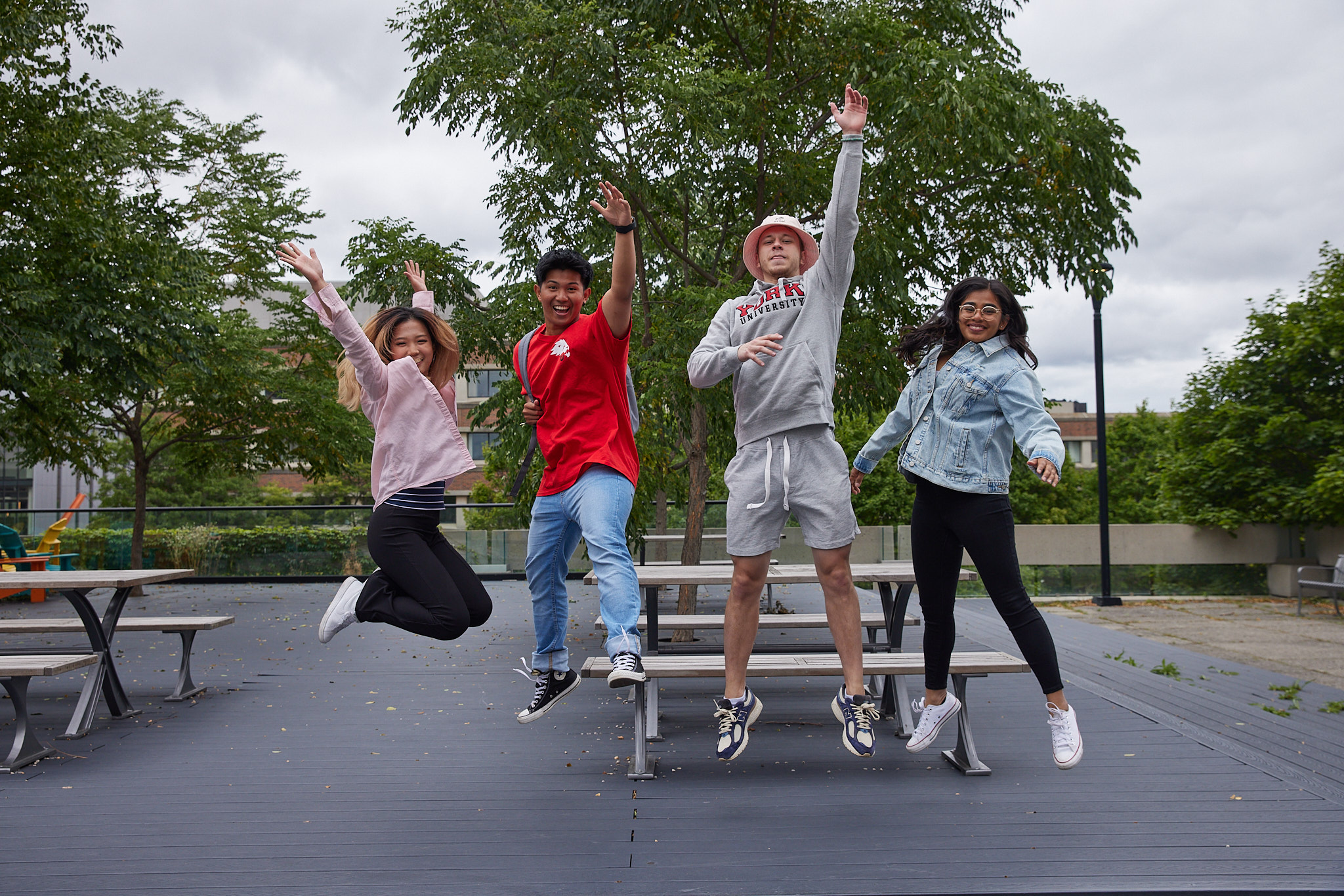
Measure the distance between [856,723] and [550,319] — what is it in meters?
2.06

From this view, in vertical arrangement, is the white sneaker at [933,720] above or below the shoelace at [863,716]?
below

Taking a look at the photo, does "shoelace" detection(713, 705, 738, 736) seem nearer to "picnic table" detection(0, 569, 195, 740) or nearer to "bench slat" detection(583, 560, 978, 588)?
"bench slat" detection(583, 560, 978, 588)

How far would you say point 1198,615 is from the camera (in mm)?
13969

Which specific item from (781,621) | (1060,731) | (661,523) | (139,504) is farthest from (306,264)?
(139,504)

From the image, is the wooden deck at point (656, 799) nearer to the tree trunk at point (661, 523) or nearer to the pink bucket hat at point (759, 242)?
the pink bucket hat at point (759, 242)

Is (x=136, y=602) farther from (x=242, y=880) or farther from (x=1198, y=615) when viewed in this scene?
(x=1198, y=615)

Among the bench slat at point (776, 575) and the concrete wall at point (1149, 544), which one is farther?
the concrete wall at point (1149, 544)

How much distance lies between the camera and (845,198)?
3.49 metres

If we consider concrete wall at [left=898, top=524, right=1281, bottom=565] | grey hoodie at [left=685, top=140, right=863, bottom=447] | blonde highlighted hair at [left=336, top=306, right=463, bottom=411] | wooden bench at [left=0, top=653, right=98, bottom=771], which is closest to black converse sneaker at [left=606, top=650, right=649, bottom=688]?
grey hoodie at [left=685, top=140, right=863, bottom=447]

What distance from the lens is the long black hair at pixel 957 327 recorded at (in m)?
3.81

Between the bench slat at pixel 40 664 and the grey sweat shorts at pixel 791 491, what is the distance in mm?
3475

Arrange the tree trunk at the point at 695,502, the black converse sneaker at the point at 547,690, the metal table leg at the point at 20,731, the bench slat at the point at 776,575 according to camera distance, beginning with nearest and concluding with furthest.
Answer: the black converse sneaker at the point at 547,690, the metal table leg at the point at 20,731, the bench slat at the point at 776,575, the tree trunk at the point at 695,502

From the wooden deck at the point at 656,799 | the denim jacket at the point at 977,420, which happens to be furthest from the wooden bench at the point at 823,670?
the denim jacket at the point at 977,420

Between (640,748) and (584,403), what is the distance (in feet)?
5.77
